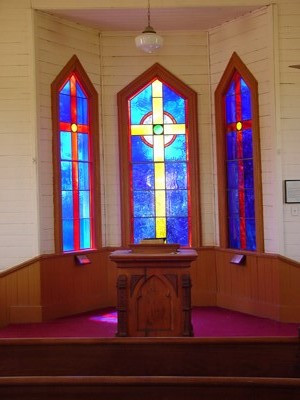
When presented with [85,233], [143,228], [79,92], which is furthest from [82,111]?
[143,228]

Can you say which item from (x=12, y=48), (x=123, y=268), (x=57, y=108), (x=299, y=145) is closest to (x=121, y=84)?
(x=57, y=108)

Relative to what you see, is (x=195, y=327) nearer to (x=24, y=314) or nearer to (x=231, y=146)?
(x=24, y=314)

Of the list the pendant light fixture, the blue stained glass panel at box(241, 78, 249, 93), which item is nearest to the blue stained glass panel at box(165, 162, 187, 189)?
the blue stained glass panel at box(241, 78, 249, 93)

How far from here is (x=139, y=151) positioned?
957 cm

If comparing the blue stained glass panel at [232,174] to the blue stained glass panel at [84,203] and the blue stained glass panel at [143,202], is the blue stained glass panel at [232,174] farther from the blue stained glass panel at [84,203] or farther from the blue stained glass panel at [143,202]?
the blue stained glass panel at [84,203]

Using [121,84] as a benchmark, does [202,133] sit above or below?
below

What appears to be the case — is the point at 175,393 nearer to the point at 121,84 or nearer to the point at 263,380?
the point at 263,380

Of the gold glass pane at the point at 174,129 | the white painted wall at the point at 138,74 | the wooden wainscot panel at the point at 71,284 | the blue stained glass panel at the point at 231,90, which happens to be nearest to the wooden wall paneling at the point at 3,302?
the wooden wainscot panel at the point at 71,284

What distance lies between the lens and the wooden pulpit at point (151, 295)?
22.2 ft

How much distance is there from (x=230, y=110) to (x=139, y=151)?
56.0 inches

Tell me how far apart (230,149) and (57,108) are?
2.45 metres

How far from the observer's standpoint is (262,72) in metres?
8.52

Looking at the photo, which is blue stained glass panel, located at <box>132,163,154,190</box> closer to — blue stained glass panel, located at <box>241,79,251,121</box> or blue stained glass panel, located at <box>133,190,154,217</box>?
blue stained glass panel, located at <box>133,190,154,217</box>

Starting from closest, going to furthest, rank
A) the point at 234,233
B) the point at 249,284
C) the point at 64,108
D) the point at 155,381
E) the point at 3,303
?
the point at 155,381
the point at 3,303
the point at 249,284
the point at 64,108
the point at 234,233
